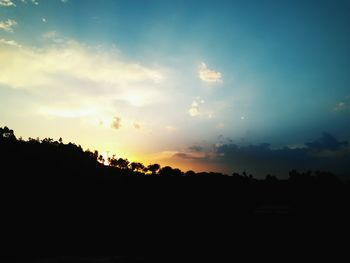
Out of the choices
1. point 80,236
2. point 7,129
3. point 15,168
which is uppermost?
point 7,129

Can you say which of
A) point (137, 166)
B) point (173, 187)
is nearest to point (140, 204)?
point (173, 187)

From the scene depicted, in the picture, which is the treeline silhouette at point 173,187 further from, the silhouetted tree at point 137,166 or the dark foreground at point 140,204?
the silhouetted tree at point 137,166

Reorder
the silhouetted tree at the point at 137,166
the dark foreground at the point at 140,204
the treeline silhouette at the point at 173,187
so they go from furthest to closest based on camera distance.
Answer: the silhouetted tree at the point at 137,166, the treeline silhouette at the point at 173,187, the dark foreground at the point at 140,204

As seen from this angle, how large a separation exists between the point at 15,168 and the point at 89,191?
9.75 meters

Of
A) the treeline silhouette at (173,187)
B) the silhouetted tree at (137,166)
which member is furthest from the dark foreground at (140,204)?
the silhouetted tree at (137,166)

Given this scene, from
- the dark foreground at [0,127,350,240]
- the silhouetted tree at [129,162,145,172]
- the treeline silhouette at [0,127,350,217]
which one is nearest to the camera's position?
the dark foreground at [0,127,350,240]

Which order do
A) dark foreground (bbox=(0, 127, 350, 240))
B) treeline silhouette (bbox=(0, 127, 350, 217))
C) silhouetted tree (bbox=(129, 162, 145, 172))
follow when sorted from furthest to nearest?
1. silhouetted tree (bbox=(129, 162, 145, 172))
2. treeline silhouette (bbox=(0, 127, 350, 217))
3. dark foreground (bbox=(0, 127, 350, 240))

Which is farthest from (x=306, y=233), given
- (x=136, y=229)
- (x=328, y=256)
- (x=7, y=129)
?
(x=7, y=129)

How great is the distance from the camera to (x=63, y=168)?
3934 centimetres

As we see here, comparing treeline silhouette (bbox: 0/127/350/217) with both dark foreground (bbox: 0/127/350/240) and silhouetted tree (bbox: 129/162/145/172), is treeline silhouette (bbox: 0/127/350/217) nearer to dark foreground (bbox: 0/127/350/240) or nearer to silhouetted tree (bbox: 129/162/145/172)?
dark foreground (bbox: 0/127/350/240)

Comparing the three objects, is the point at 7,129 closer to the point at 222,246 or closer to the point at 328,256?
the point at 222,246

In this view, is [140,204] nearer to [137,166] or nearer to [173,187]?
[173,187]

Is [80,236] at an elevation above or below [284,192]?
below

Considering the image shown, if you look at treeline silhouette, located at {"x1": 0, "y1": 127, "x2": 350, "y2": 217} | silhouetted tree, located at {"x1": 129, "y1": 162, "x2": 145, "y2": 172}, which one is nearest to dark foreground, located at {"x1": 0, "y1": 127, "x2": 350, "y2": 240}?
treeline silhouette, located at {"x1": 0, "y1": 127, "x2": 350, "y2": 217}
